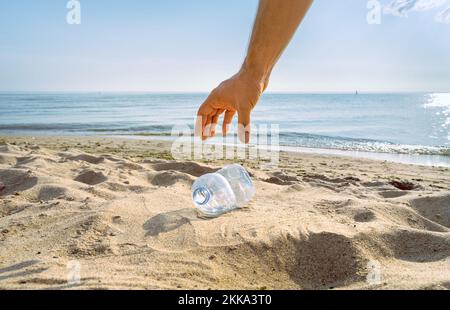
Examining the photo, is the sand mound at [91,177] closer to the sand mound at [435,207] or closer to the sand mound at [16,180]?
the sand mound at [16,180]

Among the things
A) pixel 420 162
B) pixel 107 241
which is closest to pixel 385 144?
pixel 420 162

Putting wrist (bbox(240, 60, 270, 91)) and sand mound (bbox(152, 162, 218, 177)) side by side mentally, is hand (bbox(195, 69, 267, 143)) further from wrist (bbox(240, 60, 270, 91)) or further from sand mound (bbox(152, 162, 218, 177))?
sand mound (bbox(152, 162, 218, 177))

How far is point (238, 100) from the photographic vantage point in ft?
6.72

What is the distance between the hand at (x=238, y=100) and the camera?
1.96 m

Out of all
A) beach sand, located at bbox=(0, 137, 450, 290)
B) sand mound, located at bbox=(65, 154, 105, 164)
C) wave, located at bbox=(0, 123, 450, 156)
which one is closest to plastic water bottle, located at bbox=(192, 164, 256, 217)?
beach sand, located at bbox=(0, 137, 450, 290)

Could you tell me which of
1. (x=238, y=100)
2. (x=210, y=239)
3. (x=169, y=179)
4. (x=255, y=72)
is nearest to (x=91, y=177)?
(x=169, y=179)

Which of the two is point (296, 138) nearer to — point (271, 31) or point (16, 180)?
point (16, 180)

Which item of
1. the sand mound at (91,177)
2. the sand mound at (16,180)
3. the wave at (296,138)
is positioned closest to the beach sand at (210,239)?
the sand mound at (16,180)

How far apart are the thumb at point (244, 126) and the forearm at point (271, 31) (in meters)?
0.19

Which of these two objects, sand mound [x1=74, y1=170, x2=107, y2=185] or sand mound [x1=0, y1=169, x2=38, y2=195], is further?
sand mound [x1=74, y1=170, x2=107, y2=185]

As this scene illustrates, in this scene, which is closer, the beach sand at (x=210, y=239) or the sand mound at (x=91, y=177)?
the beach sand at (x=210, y=239)

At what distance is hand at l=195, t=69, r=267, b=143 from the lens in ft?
6.42

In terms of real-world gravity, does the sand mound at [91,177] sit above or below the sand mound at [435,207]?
above

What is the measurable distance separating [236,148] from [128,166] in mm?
3929
